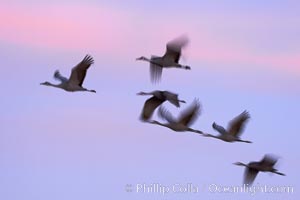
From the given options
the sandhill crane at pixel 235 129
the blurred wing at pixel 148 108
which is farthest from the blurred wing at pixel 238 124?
the blurred wing at pixel 148 108

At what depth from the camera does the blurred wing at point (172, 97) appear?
55312mm

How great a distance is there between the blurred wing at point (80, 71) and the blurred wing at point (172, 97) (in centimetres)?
296

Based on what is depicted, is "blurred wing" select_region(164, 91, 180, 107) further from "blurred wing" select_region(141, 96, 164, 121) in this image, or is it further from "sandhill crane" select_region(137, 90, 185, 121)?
"blurred wing" select_region(141, 96, 164, 121)

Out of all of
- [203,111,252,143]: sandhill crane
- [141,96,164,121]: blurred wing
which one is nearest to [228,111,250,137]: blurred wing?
[203,111,252,143]: sandhill crane

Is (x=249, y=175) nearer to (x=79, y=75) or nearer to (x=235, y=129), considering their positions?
(x=235, y=129)

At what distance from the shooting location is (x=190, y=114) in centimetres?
5416

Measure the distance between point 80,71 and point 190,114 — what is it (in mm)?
4836

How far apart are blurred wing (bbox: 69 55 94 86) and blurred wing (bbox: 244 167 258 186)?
6.73m

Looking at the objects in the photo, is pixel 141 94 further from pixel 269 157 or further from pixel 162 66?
pixel 269 157

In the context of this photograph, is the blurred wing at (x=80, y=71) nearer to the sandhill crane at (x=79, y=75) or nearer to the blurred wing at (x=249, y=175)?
the sandhill crane at (x=79, y=75)

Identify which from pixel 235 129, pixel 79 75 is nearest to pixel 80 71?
pixel 79 75

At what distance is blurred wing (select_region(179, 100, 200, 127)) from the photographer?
54.1 meters

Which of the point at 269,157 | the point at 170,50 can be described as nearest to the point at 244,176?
the point at 269,157

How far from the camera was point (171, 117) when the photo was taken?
2178 inches
